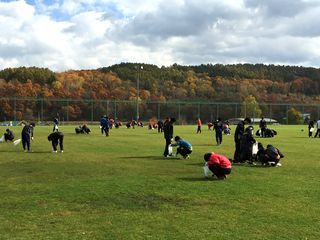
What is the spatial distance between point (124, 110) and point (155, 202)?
78.3 metres

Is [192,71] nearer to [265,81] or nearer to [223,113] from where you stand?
[265,81]

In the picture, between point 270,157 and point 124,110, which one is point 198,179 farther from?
point 124,110

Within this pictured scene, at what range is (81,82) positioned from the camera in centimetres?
10706

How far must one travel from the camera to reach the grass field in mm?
7328

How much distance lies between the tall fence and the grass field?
2552 inches

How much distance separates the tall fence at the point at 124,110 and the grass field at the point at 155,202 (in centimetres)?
6482

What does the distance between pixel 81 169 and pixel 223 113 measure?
79722mm

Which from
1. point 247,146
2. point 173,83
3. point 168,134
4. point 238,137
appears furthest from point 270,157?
point 173,83

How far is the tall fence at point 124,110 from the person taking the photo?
82.8m

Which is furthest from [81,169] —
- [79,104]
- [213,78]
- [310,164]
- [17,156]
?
[213,78]

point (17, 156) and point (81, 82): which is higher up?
point (81, 82)

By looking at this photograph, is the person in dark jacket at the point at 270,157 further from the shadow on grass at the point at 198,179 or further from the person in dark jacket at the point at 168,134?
the person in dark jacket at the point at 168,134

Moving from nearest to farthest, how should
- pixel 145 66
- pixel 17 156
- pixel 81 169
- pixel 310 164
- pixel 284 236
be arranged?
pixel 284 236 → pixel 81 169 → pixel 310 164 → pixel 17 156 → pixel 145 66

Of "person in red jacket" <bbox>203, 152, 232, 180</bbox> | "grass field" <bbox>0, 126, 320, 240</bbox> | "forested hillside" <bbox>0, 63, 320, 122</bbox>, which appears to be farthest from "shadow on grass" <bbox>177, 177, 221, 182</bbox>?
"forested hillside" <bbox>0, 63, 320, 122</bbox>
